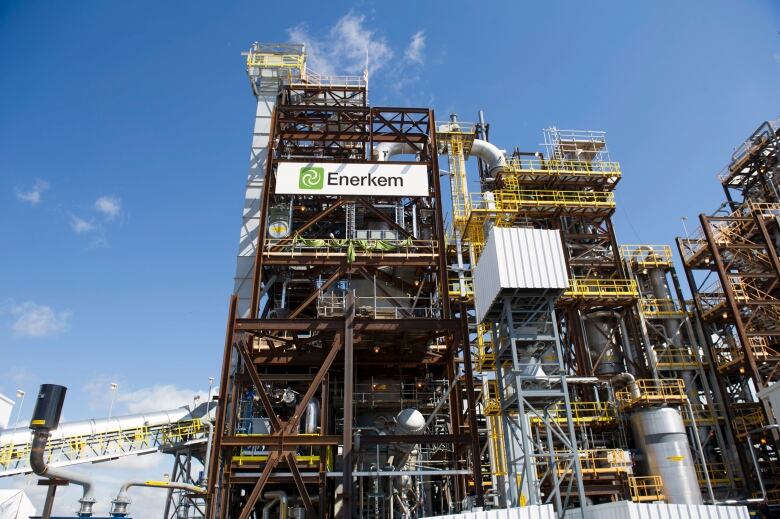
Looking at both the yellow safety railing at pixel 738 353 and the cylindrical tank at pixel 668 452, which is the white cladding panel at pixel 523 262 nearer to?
the cylindrical tank at pixel 668 452

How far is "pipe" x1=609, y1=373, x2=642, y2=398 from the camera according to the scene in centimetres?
2947

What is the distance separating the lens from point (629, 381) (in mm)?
30359

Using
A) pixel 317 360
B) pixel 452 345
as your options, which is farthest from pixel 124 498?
pixel 452 345

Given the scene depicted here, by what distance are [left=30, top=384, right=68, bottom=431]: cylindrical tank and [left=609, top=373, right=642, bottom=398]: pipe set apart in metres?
26.4

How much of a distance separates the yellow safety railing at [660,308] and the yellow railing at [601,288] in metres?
1.83

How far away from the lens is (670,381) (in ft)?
108

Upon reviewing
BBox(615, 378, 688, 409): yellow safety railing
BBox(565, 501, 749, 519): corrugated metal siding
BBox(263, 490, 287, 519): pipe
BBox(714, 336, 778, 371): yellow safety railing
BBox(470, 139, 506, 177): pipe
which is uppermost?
BBox(470, 139, 506, 177): pipe

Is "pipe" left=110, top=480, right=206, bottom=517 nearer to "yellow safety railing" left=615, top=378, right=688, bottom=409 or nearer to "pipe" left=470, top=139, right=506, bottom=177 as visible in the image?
"yellow safety railing" left=615, top=378, right=688, bottom=409

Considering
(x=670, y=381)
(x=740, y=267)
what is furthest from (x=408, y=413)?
(x=740, y=267)

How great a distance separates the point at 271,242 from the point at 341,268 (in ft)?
14.7

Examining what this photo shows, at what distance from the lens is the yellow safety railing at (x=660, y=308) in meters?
35.0

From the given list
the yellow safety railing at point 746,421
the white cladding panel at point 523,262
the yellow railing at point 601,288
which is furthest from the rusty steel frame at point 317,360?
the yellow safety railing at point 746,421

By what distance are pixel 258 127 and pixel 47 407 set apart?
952 inches

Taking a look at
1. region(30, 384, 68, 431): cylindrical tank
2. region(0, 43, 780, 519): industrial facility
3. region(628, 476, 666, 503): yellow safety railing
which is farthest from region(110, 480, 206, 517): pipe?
region(628, 476, 666, 503): yellow safety railing
